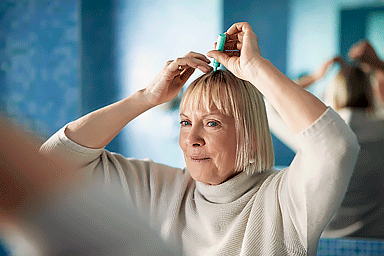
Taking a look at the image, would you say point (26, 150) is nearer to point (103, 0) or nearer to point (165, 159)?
point (165, 159)

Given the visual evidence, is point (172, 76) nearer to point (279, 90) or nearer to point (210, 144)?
point (210, 144)

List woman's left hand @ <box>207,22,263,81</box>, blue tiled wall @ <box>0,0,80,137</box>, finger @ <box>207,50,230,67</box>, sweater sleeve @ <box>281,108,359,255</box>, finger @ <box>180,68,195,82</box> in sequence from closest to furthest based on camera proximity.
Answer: sweater sleeve @ <box>281,108,359,255</box> → woman's left hand @ <box>207,22,263,81</box> → finger @ <box>207,50,230,67</box> → finger @ <box>180,68,195,82</box> → blue tiled wall @ <box>0,0,80,137</box>

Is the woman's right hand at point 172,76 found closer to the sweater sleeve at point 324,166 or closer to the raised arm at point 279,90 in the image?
the raised arm at point 279,90

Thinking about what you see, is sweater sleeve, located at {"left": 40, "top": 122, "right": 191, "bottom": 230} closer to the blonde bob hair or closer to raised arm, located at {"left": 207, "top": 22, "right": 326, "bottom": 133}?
the blonde bob hair

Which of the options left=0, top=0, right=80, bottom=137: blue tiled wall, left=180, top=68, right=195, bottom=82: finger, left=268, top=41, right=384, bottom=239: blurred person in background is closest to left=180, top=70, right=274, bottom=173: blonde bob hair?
left=180, top=68, right=195, bottom=82: finger

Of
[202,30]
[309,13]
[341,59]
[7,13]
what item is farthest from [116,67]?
[341,59]

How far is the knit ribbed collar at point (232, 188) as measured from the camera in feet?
2.97

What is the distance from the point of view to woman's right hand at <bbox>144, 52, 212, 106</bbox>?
3.07 feet

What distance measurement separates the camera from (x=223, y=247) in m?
0.84

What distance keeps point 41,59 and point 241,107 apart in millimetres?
1834

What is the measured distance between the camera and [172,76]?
985mm

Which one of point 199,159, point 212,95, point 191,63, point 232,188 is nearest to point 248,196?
point 232,188

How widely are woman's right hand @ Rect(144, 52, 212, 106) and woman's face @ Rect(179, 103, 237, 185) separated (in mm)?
139

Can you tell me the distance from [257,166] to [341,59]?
1247mm
